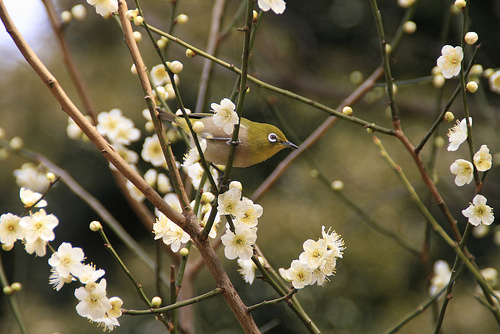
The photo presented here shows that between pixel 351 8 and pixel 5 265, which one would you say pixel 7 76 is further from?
pixel 351 8

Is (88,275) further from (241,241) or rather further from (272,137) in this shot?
(272,137)

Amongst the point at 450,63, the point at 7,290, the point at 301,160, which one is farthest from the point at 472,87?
the point at 301,160

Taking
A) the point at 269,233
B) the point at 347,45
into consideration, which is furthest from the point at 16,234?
the point at 347,45

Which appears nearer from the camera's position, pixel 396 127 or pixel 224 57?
pixel 396 127

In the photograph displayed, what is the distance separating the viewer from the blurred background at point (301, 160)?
3.61m

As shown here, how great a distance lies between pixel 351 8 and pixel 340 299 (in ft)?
8.22

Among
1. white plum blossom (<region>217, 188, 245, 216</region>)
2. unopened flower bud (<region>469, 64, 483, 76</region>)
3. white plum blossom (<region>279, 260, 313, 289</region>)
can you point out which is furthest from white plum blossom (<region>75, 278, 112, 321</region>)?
unopened flower bud (<region>469, 64, 483, 76</region>)

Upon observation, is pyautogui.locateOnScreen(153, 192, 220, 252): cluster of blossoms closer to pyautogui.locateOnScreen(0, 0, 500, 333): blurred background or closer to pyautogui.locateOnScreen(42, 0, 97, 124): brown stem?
pyautogui.locateOnScreen(42, 0, 97, 124): brown stem

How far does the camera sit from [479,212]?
954mm

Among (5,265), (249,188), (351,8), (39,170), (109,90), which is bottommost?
(39,170)

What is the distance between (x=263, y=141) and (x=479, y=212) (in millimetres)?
652

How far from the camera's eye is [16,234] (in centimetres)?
107

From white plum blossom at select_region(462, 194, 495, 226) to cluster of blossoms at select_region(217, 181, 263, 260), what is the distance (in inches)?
16.6

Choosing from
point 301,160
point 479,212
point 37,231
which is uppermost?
point 301,160
